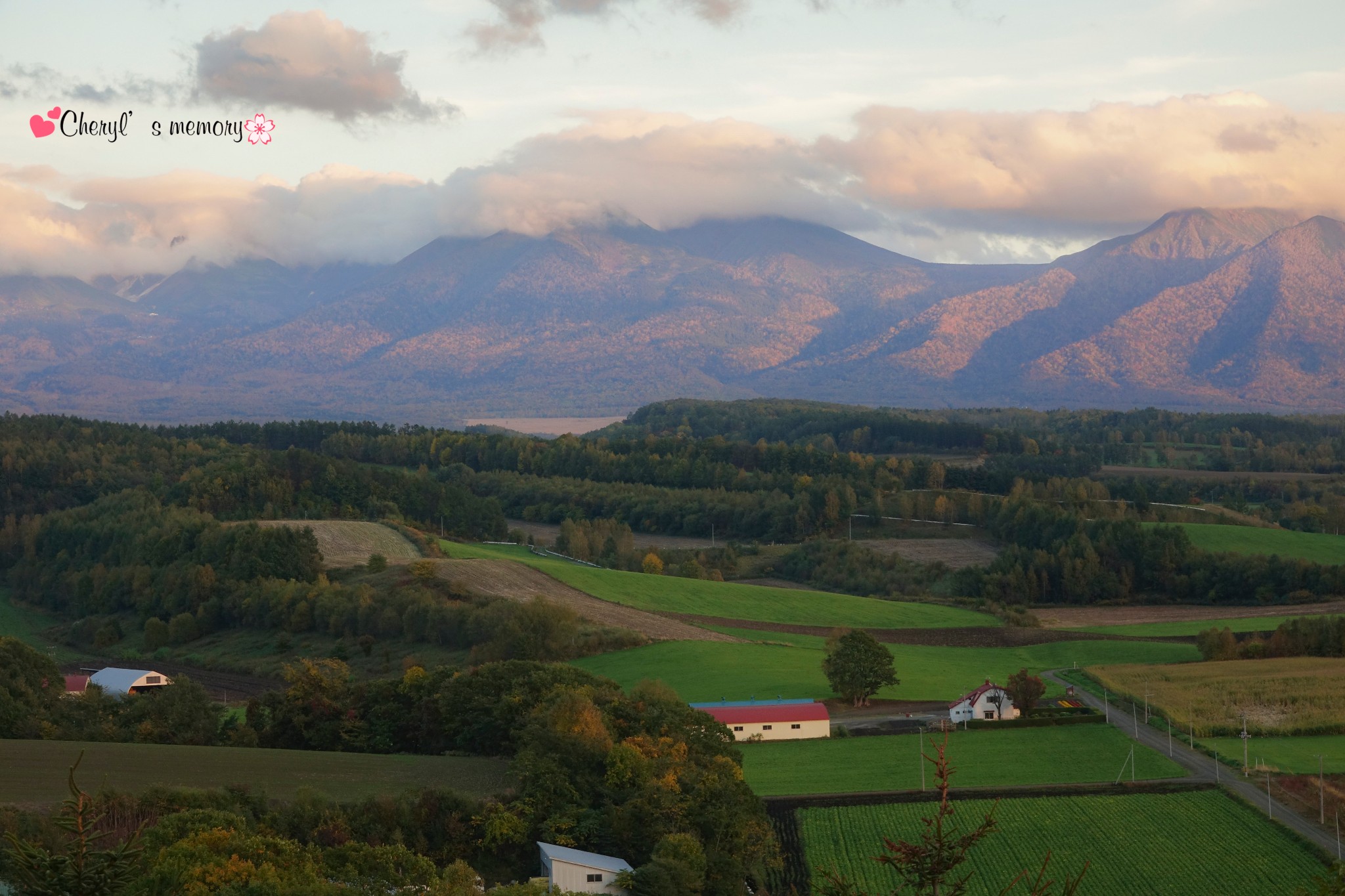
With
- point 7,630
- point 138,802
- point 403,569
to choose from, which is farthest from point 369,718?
point 7,630

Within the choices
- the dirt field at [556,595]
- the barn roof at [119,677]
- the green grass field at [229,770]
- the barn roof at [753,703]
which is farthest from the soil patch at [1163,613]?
the green grass field at [229,770]

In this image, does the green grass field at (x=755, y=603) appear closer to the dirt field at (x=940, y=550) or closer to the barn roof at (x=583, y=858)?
the dirt field at (x=940, y=550)

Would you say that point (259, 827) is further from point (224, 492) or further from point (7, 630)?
point (224, 492)

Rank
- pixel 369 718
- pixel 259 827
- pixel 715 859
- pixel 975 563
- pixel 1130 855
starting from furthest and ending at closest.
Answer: pixel 975 563 → pixel 369 718 → pixel 1130 855 → pixel 715 859 → pixel 259 827

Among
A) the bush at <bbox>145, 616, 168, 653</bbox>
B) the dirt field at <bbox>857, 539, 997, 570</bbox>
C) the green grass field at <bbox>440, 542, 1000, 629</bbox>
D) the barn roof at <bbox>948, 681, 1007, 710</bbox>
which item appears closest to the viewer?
the barn roof at <bbox>948, 681, 1007, 710</bbox>

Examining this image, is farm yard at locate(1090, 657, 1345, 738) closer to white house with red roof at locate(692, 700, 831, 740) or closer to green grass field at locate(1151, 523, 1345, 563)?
white house with red roof at locate(692, 700, 831, 740)

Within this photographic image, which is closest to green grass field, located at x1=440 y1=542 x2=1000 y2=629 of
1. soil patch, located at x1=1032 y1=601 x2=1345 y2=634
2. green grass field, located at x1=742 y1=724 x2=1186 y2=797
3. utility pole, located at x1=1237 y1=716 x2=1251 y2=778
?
soil patch, located at x1=1032 y1=601 x2=1345 y2=634

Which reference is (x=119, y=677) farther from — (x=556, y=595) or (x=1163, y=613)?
(x=1163, y=613)
